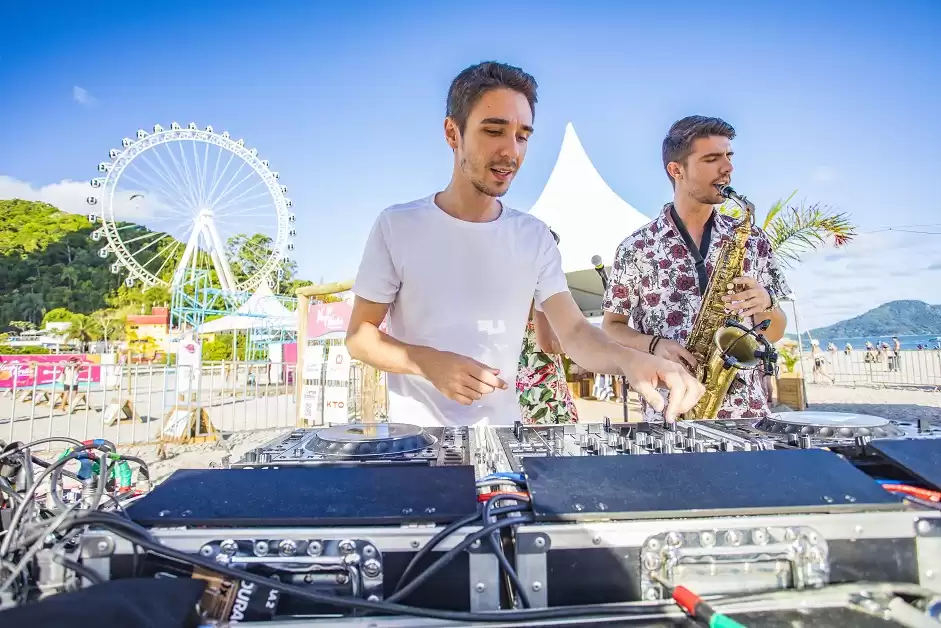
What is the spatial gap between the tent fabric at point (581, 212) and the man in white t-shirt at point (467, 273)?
24.2 feet

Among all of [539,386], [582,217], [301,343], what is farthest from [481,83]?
[582,217]

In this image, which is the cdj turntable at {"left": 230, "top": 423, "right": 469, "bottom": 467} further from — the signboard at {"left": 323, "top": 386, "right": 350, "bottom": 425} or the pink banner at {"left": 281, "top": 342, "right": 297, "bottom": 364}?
the pink banner at {"left": 281, "top": 342, "right": 297, "bottom": 364}

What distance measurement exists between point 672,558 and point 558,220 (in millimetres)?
10349

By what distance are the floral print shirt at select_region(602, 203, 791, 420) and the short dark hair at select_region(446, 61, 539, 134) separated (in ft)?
3.45

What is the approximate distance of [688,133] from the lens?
104 inches

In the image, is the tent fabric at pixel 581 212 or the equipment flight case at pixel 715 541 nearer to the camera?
the equipment flight case at pixel 715 541

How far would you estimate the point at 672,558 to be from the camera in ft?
2.42

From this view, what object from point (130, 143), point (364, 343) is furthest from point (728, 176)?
point (130, 143)

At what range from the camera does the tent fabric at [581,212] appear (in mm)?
9844

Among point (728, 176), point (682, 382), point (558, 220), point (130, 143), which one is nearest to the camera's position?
point (682, 382)

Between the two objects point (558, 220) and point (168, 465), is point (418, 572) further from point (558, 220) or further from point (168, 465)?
point (558, 220)

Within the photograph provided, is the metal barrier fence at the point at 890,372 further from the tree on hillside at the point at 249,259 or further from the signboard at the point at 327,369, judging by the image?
the tree on hillside at the point at 249,259

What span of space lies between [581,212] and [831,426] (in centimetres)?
983

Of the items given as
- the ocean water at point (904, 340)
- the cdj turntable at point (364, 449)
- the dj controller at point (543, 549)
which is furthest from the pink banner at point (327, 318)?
the ocean water at point (904, 340)
